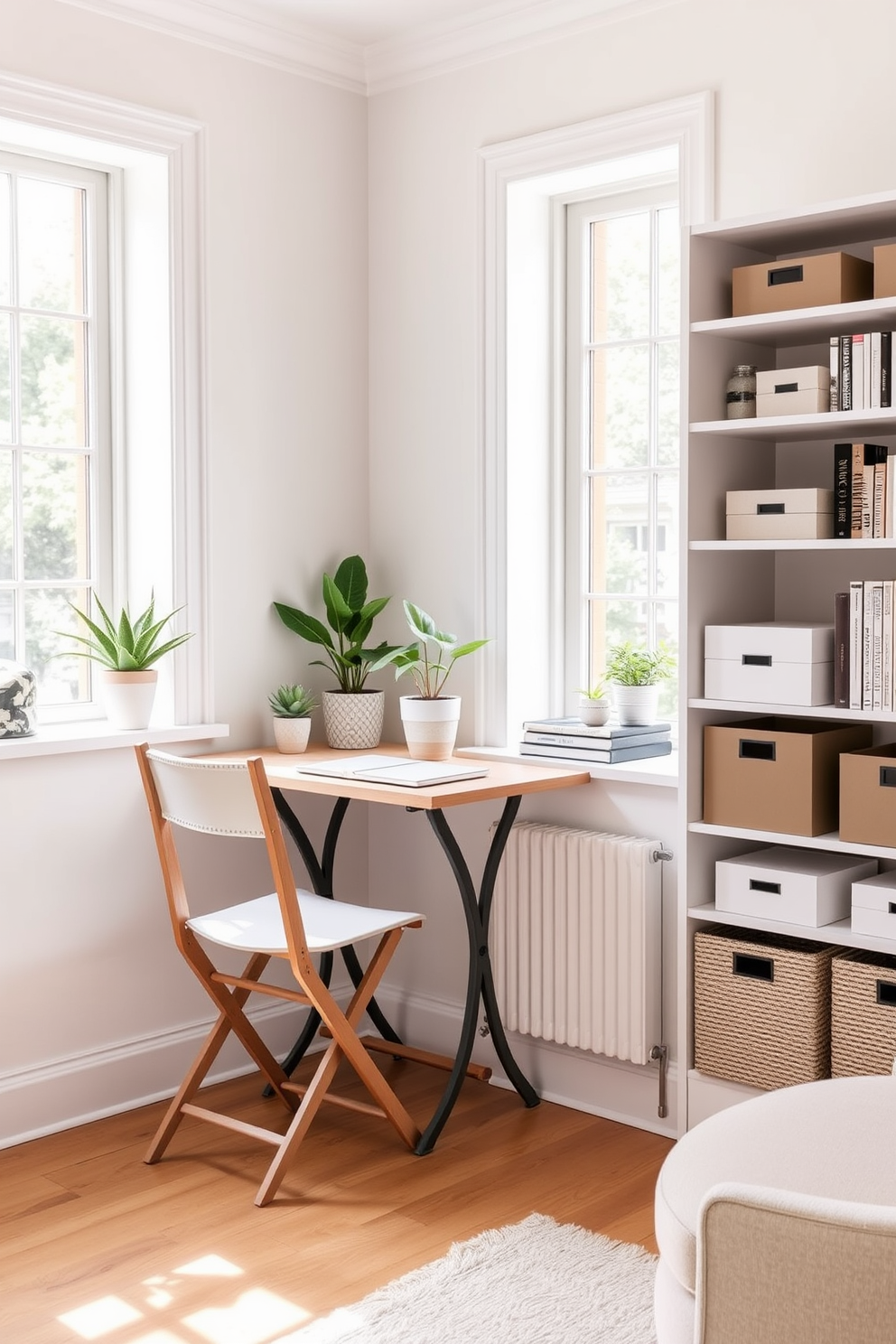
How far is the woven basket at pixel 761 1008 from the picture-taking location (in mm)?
2773

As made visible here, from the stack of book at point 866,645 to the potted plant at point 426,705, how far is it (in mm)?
1074

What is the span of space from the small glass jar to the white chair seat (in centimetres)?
130

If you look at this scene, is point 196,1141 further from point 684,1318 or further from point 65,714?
point 684,1318

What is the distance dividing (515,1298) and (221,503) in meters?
2.05

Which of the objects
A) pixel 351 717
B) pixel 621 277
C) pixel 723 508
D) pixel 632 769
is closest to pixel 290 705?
pixel 351 717

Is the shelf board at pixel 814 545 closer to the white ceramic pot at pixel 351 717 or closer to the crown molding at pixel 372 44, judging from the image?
the white ceramic pot at pixel 351 717

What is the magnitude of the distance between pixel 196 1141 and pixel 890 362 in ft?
7.48

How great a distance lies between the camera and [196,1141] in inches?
125

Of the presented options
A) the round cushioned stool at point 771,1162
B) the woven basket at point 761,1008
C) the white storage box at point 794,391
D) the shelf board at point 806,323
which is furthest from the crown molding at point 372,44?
the round cushioned stool at point 771,1162

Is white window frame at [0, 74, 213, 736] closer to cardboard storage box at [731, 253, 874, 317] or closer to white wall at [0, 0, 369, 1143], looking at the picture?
white wall at [0, 0, 369, 1143]

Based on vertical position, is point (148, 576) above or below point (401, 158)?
below

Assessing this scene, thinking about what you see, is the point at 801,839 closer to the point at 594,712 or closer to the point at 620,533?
the point at 594,712

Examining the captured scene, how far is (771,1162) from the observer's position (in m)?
1.83

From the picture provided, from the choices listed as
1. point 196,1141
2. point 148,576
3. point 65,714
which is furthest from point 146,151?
point 196,1141
